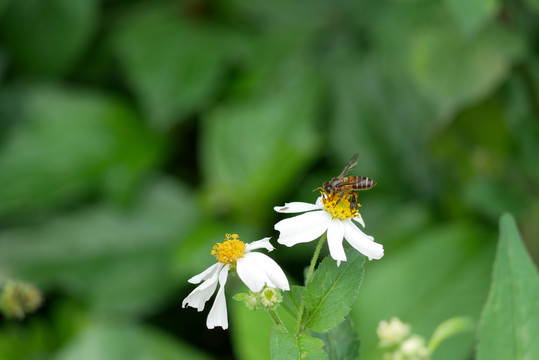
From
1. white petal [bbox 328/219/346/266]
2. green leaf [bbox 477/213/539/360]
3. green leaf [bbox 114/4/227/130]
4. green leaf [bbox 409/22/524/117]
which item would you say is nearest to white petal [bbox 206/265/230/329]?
white petal [bbox 328/219/346/266]

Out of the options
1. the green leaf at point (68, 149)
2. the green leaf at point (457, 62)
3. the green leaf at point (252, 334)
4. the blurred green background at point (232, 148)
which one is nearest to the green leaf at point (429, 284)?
the blurred green background at point (232, 148)

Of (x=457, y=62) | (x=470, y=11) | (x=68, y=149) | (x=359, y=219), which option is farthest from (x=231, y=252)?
(x=68, y=149)

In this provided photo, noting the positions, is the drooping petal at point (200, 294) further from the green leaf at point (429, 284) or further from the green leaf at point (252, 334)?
the green leaf at point (429, 284)

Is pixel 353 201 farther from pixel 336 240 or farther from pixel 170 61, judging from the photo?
pixel 170 61

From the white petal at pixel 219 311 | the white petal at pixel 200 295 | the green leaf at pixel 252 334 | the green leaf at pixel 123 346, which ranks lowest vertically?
the white petal at pixel 219 311

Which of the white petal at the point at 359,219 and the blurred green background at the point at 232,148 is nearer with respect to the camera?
the white petal at the point at 359,219

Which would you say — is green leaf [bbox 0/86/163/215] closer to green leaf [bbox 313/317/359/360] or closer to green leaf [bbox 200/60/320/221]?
green leaf [bbox 200/60/320/221]
